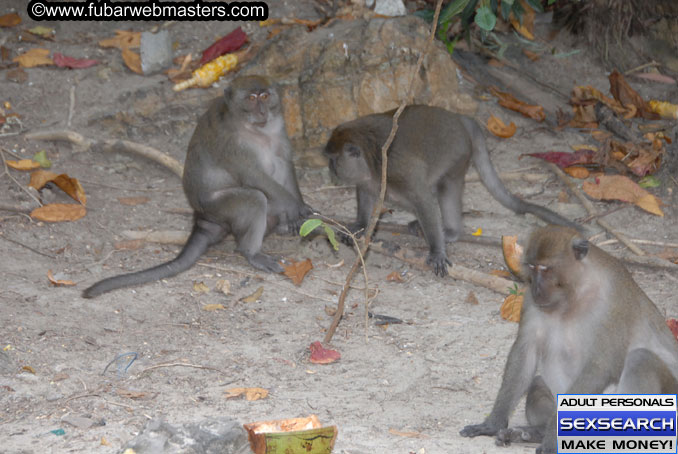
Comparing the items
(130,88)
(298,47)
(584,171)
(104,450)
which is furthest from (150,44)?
(104,450)

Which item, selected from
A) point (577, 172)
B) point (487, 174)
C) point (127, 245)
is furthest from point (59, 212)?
point (577, 172)

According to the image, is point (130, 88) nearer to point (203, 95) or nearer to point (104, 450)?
point (203, 95)

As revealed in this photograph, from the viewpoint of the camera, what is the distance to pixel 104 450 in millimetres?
3375

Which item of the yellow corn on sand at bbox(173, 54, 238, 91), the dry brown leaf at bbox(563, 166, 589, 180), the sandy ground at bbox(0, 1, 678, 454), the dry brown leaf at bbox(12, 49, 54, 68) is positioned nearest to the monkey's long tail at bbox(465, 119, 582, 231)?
the sandy ground at bbox(0, 1, 678, 454)

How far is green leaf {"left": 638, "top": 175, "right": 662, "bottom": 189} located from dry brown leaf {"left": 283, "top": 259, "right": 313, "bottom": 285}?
9.29 feet

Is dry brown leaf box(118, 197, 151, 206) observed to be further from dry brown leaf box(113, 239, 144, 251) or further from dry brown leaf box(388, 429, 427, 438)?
dry brown leaf box(388, 429, 427, 438)

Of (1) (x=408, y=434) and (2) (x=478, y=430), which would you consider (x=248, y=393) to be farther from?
(2) (x=478, y=430)

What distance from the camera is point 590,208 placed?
6711 millimetres

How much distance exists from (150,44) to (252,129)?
8.01ft

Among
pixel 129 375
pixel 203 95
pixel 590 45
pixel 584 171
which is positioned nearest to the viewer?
pixel 129 375

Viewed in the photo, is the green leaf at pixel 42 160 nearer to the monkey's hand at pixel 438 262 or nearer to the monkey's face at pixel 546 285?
the monkey's hand at pixel 438 262

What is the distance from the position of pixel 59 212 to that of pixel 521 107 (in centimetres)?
415

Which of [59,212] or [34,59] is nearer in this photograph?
[59,212]

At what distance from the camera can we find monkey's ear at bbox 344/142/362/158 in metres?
6.25
